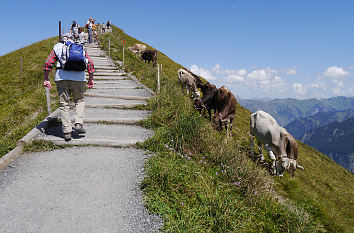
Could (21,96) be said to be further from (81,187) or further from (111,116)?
(81,187)

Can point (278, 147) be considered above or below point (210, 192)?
below

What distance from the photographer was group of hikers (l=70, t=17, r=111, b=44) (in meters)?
5.74

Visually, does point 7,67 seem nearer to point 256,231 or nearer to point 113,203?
point 113,203

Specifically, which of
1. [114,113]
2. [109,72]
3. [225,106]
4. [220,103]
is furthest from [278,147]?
[109,72]

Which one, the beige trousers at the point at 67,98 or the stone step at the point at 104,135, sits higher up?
the beige trousers at the point at 67,98

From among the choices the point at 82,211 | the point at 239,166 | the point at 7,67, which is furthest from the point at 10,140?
the point at 7,67

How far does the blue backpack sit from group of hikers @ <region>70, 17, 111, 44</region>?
278 millimetres

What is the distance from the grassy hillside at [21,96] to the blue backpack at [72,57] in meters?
2.48

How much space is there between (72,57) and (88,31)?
2707cm

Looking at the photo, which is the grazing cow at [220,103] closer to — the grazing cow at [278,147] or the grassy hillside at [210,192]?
the grazing cow at [278,147]

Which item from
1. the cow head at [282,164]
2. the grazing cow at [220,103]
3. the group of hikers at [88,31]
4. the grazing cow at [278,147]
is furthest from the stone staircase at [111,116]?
the cow head at [282,164]

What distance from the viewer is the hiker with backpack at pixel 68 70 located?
216 inches

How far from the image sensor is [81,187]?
14.1ft

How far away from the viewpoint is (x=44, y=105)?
10.1 m
